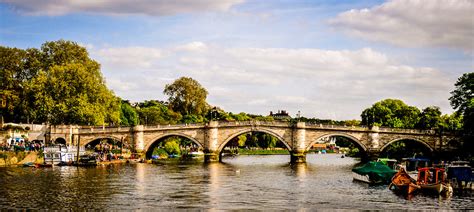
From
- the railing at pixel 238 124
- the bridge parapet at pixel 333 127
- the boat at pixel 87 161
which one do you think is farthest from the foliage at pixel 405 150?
the boat at pixel 87 161

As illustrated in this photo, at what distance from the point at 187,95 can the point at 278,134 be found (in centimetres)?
4882

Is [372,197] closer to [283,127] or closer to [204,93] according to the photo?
[283,127]

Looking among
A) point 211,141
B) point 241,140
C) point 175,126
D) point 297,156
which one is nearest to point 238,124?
point 211,141

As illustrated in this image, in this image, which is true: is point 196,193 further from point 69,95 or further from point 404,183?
point 69,95

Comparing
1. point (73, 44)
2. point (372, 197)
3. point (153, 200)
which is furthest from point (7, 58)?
point (372, 197)

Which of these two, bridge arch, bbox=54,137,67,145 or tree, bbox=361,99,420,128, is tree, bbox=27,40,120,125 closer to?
bridge arch, bbox=54,137,67,145

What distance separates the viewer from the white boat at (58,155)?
70.1 meters

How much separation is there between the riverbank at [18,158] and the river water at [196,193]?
9.13 meters

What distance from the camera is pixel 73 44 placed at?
300ft

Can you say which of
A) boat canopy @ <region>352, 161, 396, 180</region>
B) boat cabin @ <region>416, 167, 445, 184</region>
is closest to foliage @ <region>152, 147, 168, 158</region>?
boat canopy @ <region>352, 161, 396, 180</region>

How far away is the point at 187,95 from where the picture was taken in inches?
5084

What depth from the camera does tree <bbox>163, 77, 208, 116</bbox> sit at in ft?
418

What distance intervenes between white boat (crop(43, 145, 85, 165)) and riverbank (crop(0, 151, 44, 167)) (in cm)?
126

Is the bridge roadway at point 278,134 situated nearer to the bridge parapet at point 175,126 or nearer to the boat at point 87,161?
the bridge parapet at point 175,126
